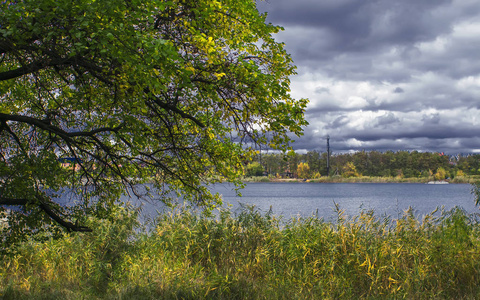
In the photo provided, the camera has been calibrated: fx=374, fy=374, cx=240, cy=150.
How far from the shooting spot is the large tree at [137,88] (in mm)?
4324

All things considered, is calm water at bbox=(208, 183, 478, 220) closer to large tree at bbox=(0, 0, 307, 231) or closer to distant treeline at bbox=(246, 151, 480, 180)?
large tree at bbox=(0, 0, 307, 231)

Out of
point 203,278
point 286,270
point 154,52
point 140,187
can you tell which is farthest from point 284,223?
point 154,52

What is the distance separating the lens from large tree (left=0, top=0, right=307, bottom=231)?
170 inches

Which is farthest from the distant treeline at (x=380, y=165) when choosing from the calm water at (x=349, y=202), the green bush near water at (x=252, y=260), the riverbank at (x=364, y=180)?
the green bush near water at (x=252, y=260)

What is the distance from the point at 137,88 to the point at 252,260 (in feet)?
14.5

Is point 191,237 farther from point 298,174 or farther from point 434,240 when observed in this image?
point 298,174

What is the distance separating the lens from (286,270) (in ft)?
22.9

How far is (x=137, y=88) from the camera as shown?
4.46m

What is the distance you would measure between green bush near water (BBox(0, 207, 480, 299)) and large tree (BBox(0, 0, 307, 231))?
1.33 meters

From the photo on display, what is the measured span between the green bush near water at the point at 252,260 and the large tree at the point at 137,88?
1327 millimetres

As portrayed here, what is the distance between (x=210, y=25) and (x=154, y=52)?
2213 millimetres

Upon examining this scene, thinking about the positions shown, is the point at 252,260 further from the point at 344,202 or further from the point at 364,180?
the point at 364,180

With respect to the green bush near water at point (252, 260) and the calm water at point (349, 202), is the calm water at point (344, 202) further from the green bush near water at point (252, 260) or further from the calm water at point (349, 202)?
the green bush near water at point (252, 260)

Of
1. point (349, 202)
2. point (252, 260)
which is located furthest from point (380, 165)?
point (252, 260)
